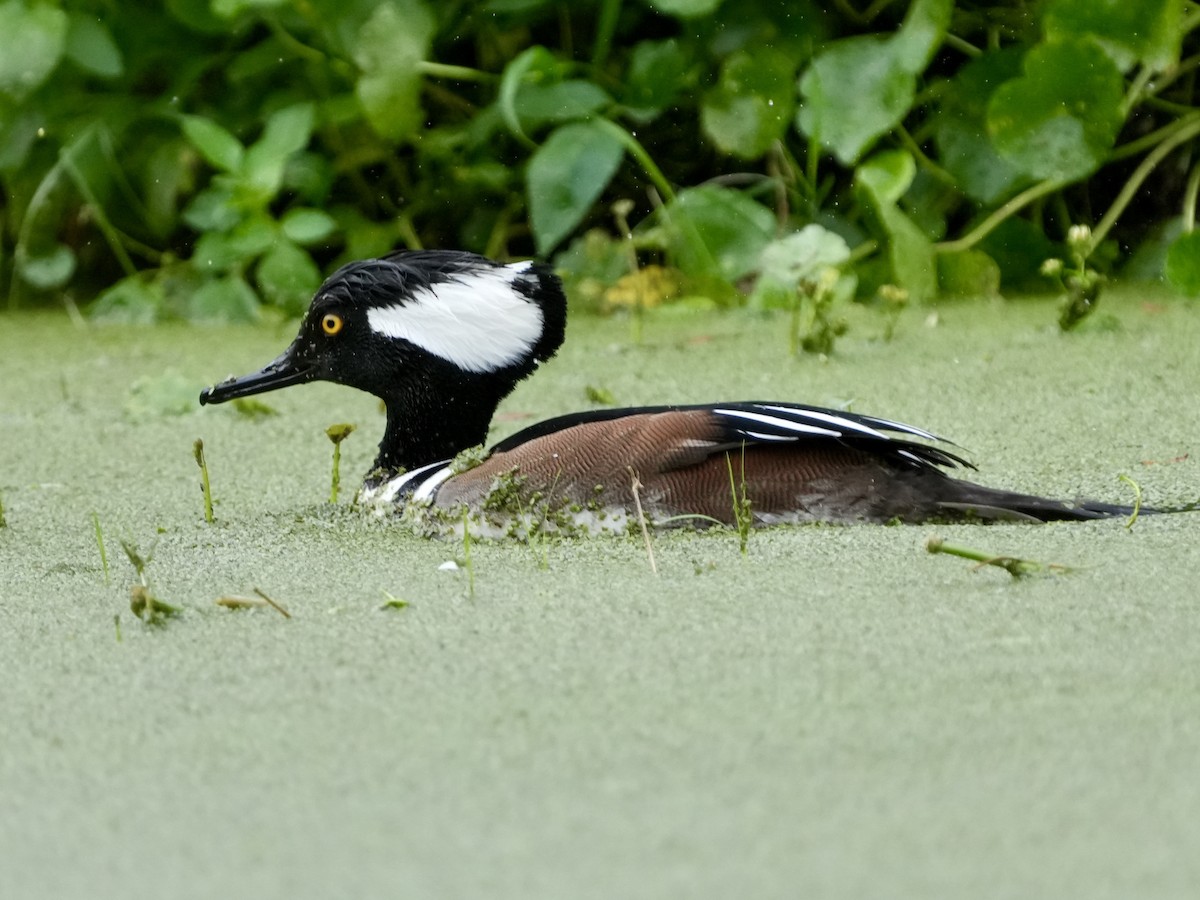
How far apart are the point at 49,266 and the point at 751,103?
8.00 feet

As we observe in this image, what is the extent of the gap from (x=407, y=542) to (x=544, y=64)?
255 centimetres

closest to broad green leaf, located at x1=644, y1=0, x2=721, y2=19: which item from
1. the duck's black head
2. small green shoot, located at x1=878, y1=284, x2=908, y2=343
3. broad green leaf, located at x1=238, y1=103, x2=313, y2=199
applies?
small green shoot, located at x1=878, y1=284, x2=908, y2=343

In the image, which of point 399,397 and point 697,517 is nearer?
point 697,517

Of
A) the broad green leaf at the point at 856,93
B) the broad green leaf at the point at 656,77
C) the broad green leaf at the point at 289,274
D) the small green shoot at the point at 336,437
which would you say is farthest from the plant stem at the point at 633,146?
the small green shoot at the point at 336,437

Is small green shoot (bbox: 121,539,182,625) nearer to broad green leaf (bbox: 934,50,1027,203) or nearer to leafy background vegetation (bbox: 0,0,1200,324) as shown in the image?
leafy background vegetation (bbox: 0,0,1200,324)

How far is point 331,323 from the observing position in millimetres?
3379

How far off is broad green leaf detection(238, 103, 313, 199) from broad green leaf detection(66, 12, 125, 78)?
64cm

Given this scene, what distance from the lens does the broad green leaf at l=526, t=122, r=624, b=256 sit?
4938mm

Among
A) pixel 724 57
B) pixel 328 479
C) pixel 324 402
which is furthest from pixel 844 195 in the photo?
pixel 328 479

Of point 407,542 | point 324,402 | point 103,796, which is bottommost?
point 324,402

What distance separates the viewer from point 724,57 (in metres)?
5.44

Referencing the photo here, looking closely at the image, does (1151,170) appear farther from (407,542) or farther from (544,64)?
(407,542)

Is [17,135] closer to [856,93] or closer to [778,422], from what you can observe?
[856,93]

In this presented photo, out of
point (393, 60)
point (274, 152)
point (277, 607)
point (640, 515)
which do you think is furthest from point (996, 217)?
point (277, 607)
